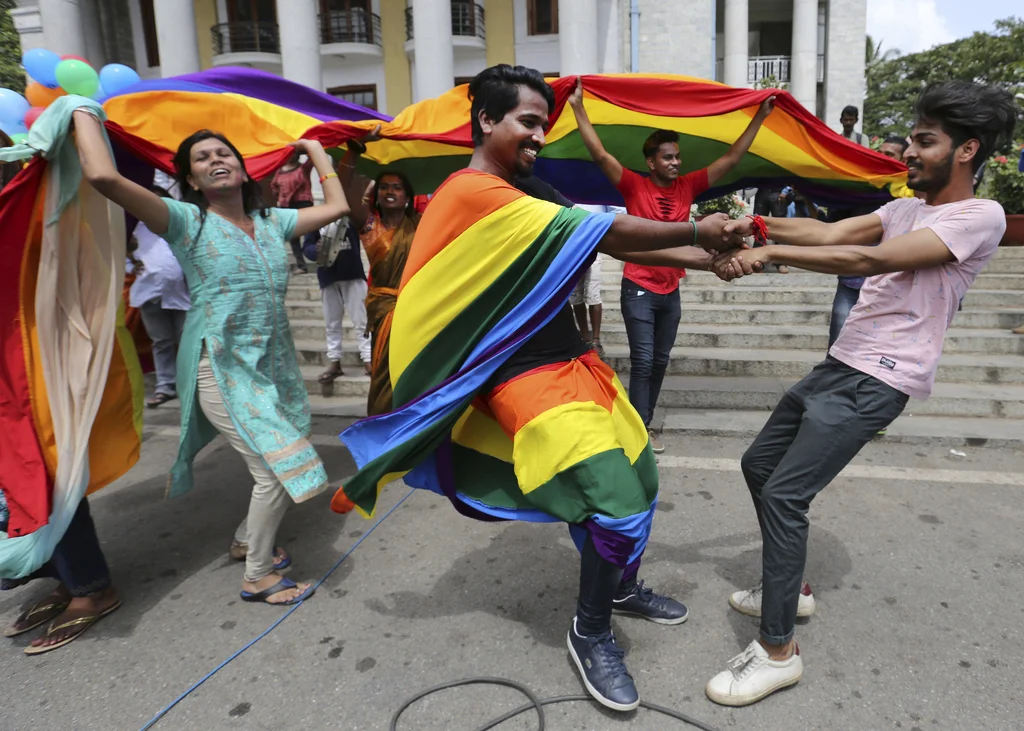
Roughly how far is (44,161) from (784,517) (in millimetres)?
2991

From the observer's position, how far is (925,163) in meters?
2.08

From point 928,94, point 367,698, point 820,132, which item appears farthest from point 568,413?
point 820,132

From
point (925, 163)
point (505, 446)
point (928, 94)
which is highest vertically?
point (928, 94)

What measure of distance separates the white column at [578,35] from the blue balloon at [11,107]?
Answer: 14.3 m

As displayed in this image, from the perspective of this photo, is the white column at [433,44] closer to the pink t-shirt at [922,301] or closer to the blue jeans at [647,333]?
the blue jeans at [647,333]

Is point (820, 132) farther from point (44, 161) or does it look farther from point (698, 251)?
point (44, 161)

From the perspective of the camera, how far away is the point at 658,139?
3988mm

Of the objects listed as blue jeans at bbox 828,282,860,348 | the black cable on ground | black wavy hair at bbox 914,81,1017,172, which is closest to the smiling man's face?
black wavy hair at bbox 914,81,1017,172

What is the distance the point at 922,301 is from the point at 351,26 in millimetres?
20217

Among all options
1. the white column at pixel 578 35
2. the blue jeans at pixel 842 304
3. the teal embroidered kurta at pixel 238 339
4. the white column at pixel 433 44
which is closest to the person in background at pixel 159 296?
the teal embroidered kurta at pixel 238 339

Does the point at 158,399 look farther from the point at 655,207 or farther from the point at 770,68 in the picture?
the point at 770,68

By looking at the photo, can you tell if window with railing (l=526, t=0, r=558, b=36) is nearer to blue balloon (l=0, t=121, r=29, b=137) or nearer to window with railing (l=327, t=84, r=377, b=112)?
window with railing (l=327, t=84, r=377, b=112)

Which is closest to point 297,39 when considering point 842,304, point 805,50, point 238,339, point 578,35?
point 578,35

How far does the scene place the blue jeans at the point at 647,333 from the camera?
420 cm
